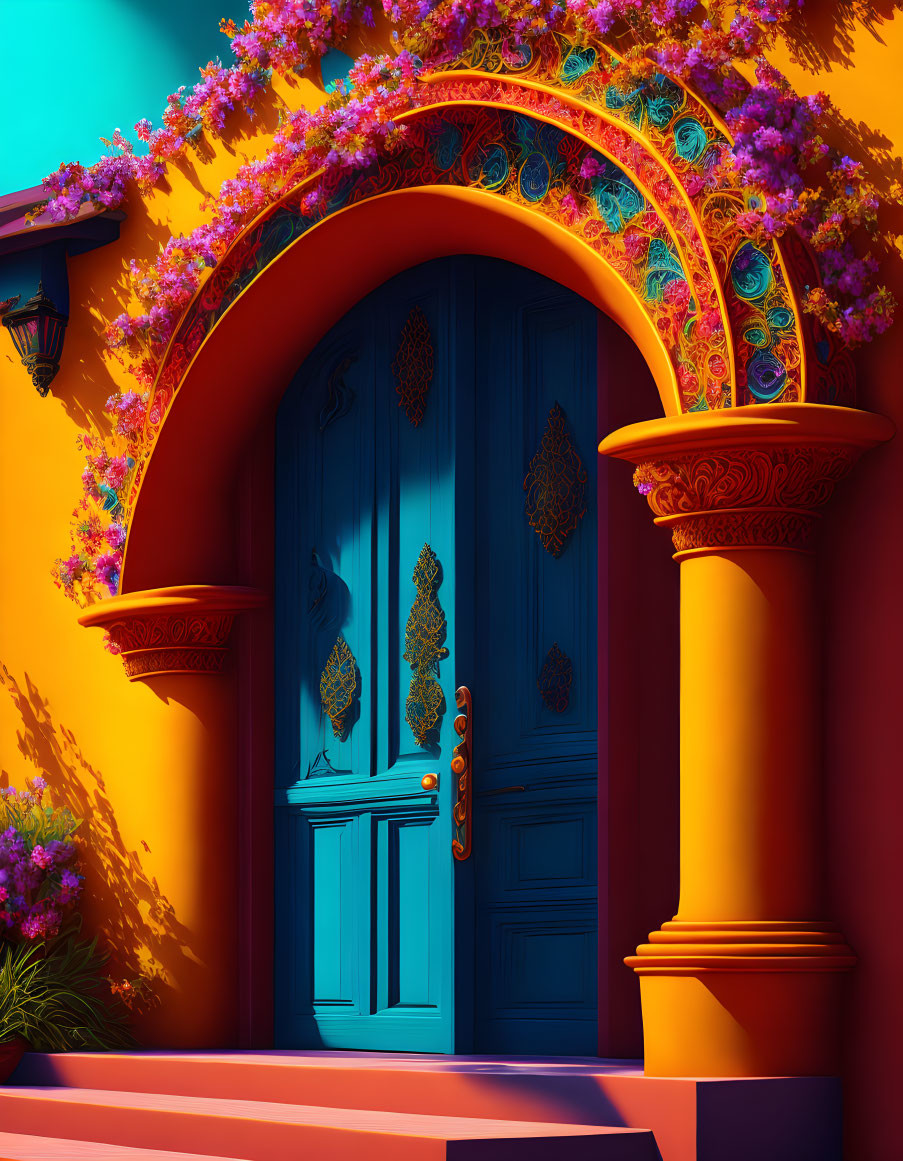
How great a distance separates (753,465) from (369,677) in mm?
2139

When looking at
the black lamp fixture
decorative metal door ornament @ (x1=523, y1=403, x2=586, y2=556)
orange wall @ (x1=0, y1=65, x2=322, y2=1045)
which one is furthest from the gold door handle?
the black lamp fixture

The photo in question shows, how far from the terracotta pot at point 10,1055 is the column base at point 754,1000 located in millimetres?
2810

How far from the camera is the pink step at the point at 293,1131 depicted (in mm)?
4039

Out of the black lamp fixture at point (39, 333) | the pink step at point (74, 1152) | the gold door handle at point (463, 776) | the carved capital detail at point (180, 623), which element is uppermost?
the black lamp fixture at point (39, 333)

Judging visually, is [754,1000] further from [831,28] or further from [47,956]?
[47,956]

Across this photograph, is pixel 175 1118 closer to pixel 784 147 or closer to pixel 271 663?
pixel 271 663

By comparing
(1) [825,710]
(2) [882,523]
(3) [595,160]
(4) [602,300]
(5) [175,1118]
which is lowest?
(5) [175,1118]

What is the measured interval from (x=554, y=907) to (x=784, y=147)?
2.54 metres

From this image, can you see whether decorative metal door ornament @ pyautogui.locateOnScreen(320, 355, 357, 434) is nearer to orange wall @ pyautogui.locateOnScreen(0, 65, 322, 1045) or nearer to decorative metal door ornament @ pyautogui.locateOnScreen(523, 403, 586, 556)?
orange wall @ pyautogui.locateOnScreen(0, 65, 322, 1045)

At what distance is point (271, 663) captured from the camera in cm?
681

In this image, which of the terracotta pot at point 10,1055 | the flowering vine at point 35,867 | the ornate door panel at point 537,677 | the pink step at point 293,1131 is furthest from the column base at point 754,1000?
the flowering vine at point 35,867

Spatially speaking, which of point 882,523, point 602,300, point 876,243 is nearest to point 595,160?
point 602,300

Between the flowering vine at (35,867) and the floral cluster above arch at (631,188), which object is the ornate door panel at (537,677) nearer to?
the floral cluster above arch at (631,188)

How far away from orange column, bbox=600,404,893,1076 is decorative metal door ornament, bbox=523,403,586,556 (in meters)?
0.93
